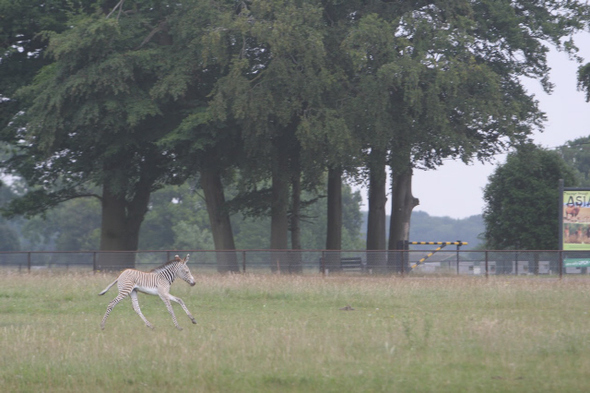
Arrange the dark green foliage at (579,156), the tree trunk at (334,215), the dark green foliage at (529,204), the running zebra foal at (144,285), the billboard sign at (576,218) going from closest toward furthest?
the running zebra foal at (144,285) → the billboard sign at (576,218) → the tree trunk at (334,215) → the dark green foliage at (529,204) → the dark green foliage at (579,156)

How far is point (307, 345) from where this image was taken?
12.5 m

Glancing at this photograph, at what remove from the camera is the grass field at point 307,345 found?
1028 cm

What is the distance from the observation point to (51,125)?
1375 inches

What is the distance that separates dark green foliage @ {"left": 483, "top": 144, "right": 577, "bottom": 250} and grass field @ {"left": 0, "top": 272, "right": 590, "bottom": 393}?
24974 mm

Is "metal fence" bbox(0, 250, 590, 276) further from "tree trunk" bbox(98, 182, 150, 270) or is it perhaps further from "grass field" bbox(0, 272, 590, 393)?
"grass field" bbox(0, 272, 590, 393)

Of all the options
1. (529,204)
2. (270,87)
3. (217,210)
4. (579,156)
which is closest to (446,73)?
(270,87)

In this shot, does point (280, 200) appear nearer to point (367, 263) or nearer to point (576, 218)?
point (367, 263)

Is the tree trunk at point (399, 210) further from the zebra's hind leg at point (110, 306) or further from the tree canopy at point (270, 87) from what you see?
the zebra's hind leg at point (110, 306)

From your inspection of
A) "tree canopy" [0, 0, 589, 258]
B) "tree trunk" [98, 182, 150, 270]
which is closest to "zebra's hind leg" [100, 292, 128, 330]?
"tree canopy" [0, 0, 589, 258]

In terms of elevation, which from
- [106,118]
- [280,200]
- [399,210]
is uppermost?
[106,118]

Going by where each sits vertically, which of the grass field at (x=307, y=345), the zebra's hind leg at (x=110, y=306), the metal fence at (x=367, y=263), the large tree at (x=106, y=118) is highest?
the large tree at (x=106, y=118)

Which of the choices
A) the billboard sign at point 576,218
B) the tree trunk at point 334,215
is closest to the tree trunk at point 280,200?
the tree trunk at point 334,215

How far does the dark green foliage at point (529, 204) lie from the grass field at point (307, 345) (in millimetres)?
24974

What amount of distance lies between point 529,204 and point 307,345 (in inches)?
1470
